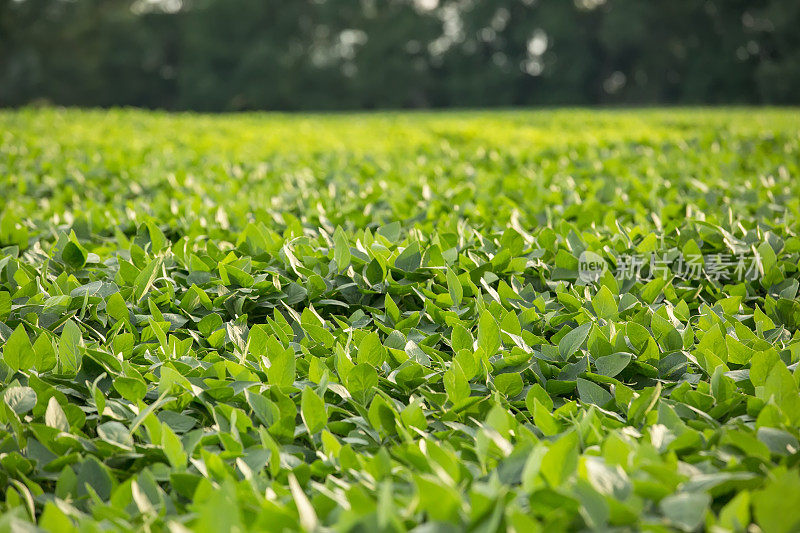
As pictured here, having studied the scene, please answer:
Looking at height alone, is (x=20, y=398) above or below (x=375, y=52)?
below

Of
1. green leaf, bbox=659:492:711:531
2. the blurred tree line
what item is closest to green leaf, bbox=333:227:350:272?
green leaf, bbox=659:492:711:531

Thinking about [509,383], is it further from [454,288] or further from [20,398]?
[20,398]

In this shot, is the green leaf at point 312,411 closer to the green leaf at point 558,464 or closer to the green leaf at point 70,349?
the green leaf at point 558,464

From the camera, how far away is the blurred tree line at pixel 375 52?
101 feet

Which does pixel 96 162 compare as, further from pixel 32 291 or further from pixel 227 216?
pixel 32 291

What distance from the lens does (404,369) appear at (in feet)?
5.96

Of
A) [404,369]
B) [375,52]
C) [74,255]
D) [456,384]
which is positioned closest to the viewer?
[456,384]

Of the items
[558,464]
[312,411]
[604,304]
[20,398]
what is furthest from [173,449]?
[604,304]

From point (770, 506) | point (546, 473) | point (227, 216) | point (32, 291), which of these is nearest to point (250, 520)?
point (546, 473)

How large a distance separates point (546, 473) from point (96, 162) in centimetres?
540

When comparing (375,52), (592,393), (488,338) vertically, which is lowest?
(592,393)

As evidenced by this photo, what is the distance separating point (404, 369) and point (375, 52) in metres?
33.8

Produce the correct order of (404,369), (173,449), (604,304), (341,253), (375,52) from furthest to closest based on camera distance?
1. (375,52)
2. (341,253)
3. (604,304)
4. (404,369)
5. (173,449)

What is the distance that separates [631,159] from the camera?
5.95 meters
